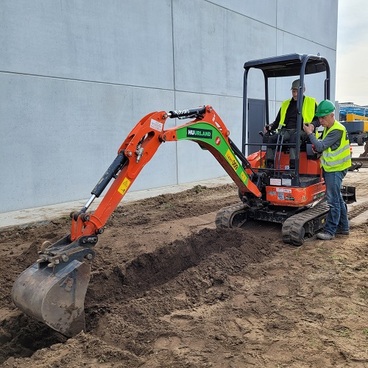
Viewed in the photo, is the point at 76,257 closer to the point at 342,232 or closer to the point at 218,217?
the point at 218,217

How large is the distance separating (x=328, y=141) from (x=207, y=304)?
3.24 m

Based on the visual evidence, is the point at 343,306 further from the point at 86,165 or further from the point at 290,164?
the point at 86,165

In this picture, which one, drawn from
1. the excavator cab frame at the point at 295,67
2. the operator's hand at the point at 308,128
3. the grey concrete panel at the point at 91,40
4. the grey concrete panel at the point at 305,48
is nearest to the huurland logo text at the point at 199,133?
the excavator cab frame at the point at 295,67

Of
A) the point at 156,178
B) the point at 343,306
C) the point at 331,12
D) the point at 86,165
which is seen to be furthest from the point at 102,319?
the point at 331,12

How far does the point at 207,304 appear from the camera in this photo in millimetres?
4199

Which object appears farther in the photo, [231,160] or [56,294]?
[231,160]

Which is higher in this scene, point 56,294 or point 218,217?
point 56,294

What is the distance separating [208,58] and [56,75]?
19.3 feet

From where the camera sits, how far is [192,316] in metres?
3.91

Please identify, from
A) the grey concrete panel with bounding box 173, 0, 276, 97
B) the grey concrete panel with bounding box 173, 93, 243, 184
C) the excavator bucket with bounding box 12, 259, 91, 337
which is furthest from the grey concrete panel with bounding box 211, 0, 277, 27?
the excavator bucket with bounding box 12, 259, 91, 337

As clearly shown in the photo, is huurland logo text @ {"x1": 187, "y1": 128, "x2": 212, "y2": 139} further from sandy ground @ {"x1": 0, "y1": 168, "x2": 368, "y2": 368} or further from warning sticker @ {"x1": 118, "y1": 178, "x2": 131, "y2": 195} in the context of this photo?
sandy ground @ {"x1": 0, "y1": 168, "x2": 368, "y2": 368}

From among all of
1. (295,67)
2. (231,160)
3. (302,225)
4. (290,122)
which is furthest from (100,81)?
(302,225)

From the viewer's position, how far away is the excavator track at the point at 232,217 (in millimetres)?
6548

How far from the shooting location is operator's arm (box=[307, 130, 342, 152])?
5.89 m
